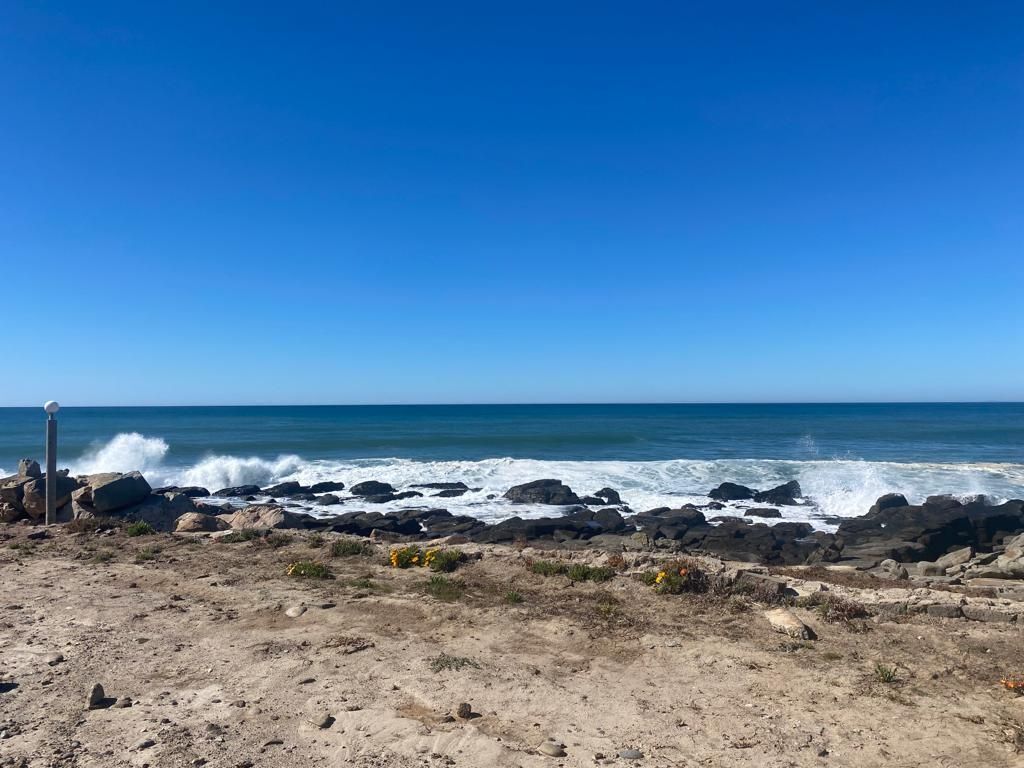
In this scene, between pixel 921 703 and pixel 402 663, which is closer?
pixel 921 703

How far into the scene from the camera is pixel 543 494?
87.3 feet

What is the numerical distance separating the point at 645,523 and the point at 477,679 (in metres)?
16.6

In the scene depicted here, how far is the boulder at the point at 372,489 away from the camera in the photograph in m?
28.3

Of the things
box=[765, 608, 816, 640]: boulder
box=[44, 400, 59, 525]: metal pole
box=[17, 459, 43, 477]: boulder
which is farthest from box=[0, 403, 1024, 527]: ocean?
box=[765, 608, 816, 640]: boulder

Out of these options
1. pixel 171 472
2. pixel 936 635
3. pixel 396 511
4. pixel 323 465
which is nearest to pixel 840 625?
pixel 936 635

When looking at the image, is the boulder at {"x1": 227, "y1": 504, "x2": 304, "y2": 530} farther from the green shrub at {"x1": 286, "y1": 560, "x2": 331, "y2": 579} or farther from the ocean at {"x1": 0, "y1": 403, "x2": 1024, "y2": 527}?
the green shrub at {"x1": 286, "y1": 560, "x2": 331, "y2": 579}

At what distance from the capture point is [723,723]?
16.5ft

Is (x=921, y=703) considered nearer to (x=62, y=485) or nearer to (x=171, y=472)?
(x=62, y=485)

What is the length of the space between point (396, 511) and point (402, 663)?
1832 centimetres

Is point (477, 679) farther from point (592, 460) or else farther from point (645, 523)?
point (592, 460)

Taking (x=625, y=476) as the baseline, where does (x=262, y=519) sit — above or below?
above

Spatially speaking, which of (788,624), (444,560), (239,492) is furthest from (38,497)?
(788,624)

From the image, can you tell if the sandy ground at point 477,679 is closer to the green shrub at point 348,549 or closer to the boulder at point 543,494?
the green shrub at point 348,549

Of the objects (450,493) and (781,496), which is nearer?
(781,496)
